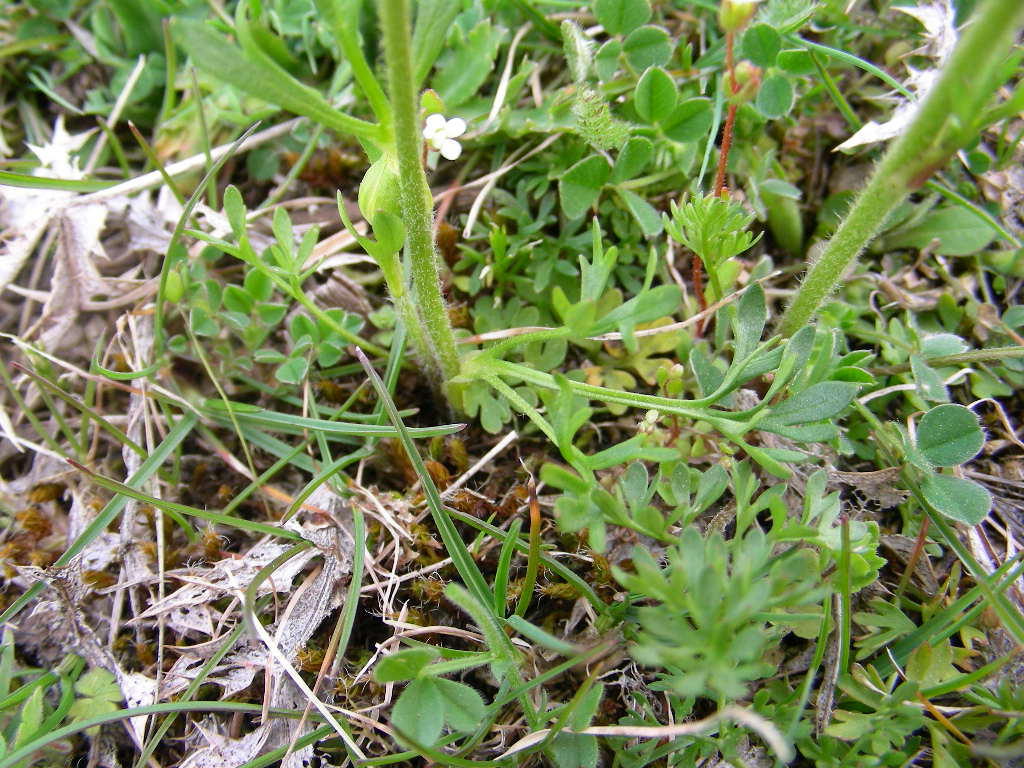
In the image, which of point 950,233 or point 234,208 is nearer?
point 234,208

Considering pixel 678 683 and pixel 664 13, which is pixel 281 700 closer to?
pixel 678 683

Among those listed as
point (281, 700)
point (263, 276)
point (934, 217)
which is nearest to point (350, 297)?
point (263, 276)

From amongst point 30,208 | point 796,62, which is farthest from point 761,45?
point 30,208

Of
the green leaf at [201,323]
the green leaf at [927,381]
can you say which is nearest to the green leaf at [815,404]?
the green leaf at [927,381]

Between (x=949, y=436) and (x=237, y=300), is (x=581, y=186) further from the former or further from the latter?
(x=949, y=436)

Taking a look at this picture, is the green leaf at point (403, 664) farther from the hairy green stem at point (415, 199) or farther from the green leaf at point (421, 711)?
the hairy green stem at point (415, 199)

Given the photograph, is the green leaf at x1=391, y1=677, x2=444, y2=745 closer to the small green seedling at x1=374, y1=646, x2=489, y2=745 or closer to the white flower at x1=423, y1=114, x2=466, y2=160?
the small green seedling at x1=374, y1=646, x2=489, y2=745

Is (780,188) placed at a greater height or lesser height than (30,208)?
lesser
